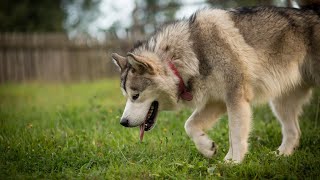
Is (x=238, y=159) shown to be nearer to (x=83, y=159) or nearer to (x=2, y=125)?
(x=83, y=159)

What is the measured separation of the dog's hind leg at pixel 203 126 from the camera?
4348mm

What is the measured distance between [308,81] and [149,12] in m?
7.56

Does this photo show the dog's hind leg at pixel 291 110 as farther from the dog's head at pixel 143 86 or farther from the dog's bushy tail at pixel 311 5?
the dog's head at pixel 143 86

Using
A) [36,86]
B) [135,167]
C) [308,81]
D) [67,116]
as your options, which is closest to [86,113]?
[67,116]

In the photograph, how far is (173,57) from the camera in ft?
14.6

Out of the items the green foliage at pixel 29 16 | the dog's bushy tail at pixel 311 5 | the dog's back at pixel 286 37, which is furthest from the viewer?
the green foliage at pixel 29 16

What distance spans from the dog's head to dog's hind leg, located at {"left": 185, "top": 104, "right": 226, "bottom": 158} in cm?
39

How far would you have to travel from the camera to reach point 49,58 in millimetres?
14523

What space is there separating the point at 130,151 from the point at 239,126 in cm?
123

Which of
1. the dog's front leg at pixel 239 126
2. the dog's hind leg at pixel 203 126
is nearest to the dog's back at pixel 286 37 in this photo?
the dog's front leg at pixel 239 126

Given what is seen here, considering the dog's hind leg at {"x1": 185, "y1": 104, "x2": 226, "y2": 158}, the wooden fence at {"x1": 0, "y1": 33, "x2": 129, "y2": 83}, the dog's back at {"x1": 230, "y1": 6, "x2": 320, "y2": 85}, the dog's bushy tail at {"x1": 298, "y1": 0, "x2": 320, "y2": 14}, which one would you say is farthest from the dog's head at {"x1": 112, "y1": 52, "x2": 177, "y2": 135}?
the wooden fence at {"x1": 0, "y1": 33, "x2": 129, "y2": 83}

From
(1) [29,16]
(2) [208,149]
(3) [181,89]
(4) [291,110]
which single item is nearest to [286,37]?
(4) [291,110]

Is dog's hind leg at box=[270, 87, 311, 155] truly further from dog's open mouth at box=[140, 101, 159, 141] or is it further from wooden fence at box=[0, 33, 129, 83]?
wooden fence at box=[0, 33, 129, 83]

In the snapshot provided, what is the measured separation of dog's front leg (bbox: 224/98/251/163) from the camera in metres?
4.24
